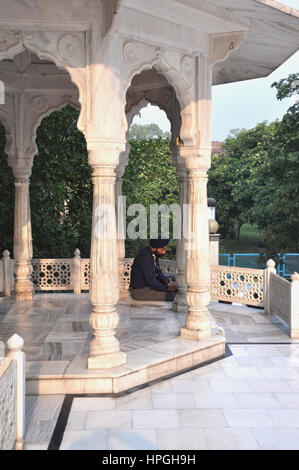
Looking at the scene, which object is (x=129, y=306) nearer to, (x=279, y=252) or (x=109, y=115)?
(x=109, y=115)

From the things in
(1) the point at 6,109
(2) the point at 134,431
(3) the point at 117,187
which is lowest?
(2) the point at 134,431

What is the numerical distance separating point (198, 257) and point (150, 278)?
100 inches

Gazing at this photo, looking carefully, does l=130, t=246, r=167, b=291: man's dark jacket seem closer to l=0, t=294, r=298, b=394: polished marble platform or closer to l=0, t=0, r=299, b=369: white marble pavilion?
l=0, t=294, r=298, b=394: polished marble platform

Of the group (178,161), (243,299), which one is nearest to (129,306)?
(243,299)

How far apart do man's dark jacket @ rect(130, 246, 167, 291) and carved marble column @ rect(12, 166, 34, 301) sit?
6.44 feet

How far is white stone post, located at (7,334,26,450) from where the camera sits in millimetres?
3795

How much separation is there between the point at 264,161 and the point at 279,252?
1732 cm

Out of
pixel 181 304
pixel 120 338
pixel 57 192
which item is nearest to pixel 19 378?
pixel 120 338

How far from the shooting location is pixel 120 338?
6.61 meters

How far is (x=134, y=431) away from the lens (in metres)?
4.27

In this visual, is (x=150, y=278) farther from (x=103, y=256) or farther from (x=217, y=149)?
(x=217, y=149)

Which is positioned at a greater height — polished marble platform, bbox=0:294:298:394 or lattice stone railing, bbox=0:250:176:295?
lattice stone railing, bbox=0:250:176:295

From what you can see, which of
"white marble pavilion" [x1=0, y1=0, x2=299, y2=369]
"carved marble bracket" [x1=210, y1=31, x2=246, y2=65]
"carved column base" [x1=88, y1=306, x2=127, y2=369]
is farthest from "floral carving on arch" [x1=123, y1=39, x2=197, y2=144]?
"carved column base" [x1=88, y1=306, x2=127, y2=369]

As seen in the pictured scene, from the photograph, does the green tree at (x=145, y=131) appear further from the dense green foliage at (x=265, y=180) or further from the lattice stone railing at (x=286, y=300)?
the lattice stone railing at (x=286, y=300)
